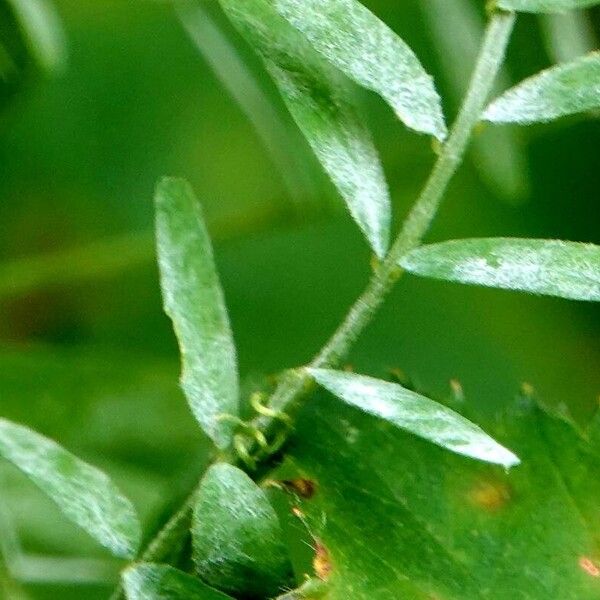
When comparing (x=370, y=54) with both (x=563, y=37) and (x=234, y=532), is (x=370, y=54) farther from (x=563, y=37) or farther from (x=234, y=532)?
(x=563, y=37)

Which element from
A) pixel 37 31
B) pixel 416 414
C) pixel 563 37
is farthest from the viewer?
pixel 563 37

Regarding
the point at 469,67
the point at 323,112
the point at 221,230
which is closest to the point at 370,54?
the point at 323,112

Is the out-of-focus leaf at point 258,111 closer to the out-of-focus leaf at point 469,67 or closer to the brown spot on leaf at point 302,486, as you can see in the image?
the out-of-focus leaf at point 469,67

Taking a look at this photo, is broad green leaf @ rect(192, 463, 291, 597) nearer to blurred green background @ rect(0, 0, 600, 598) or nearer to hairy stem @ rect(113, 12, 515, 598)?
hairy stem @ rect(113, 12, 515, 598)

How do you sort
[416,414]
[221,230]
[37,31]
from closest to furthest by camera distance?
[416,414], [37,31], [221,230]

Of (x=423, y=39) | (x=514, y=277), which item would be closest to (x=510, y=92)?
(x=514, y=277)

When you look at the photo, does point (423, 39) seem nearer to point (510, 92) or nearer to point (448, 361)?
point (448, 361)

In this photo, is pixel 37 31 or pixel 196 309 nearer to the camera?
pixel 196 309
